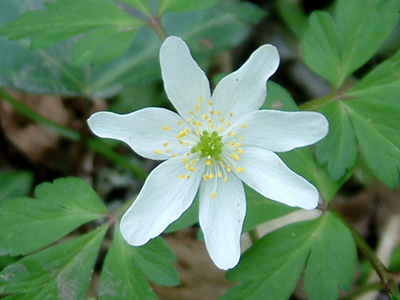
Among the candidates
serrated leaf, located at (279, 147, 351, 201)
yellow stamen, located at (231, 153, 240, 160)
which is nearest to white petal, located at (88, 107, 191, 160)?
yellow stamen, located at (231, 153, 240, 160)

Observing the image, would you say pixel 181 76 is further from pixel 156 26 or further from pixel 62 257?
pixel 62 257

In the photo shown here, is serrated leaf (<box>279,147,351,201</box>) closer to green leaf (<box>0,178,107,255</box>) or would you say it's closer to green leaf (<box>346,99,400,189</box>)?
Answer: green leaf (<box>346,99,400,189</box>)

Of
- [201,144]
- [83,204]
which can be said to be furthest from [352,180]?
[83,204]

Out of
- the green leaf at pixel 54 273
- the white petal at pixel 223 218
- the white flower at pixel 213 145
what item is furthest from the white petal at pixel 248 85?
the green leaf at pixel 54 273

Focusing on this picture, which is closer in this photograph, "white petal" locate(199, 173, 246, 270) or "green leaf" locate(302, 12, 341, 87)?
"white petal" locate(199, 173, 246, 270)

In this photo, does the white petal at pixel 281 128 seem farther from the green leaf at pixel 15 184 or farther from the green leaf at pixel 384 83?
the green leaf at pixel 15 184

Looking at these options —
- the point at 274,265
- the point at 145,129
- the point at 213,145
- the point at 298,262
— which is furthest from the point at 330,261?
the point at 145,129

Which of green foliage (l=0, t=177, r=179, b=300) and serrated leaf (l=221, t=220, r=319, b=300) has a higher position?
green foliage (l=0, t=177, r=179, b=300)
